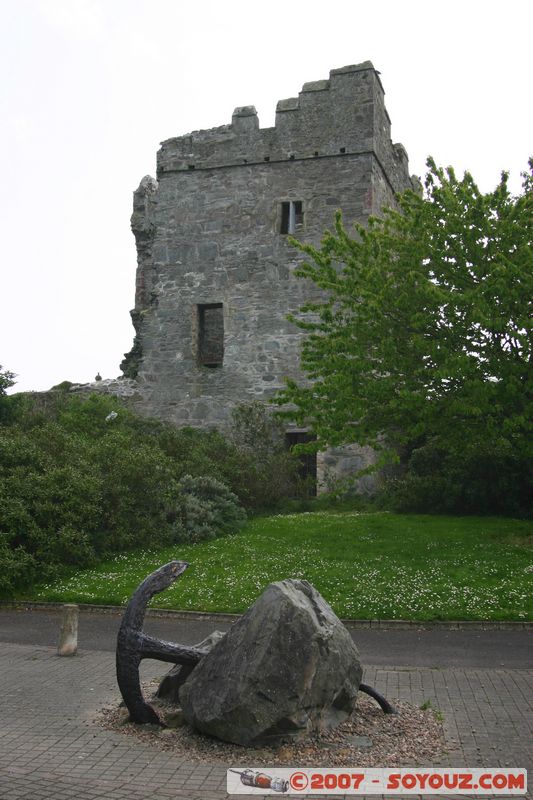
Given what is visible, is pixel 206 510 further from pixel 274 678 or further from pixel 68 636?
pixel 274 678

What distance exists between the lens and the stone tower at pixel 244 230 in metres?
23.6

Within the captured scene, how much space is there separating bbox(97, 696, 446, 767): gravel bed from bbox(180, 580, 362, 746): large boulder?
0.38ft

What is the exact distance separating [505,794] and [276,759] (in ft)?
5.25

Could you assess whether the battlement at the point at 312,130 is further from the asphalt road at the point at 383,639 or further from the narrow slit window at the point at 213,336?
the asphalt road at the point at 383,639

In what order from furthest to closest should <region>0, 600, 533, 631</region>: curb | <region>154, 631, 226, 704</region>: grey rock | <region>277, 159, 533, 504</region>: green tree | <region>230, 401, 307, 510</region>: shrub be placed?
<region>230, 401, 307, 510</region>: shrub
<region>277, 159, 533, 504</region>: green tree
<region>0, 600, 533, 631</region>: curb
<region>154, 631, 226, 704</region>: grey rock

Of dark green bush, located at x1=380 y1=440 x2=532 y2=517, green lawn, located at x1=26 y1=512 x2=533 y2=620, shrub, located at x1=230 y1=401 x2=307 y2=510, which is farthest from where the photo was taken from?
shrub, located at x1=230 y1=401 x2=307 y2=510

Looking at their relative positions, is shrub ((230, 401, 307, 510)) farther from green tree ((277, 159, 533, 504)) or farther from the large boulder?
the large boulder

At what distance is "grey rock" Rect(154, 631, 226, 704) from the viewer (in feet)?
23.2

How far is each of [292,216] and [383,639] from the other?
53.2 feet

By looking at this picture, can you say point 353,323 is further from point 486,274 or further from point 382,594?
point 382,594

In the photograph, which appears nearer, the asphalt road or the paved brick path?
the paved brick path

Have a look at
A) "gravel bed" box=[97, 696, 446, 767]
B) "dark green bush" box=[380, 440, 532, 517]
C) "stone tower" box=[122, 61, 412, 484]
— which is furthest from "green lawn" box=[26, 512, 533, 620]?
"stone tower" box=[122, 61, 412, 484]

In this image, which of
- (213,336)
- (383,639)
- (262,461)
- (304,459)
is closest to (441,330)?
(383,639)

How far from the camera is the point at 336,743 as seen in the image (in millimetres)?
6148
